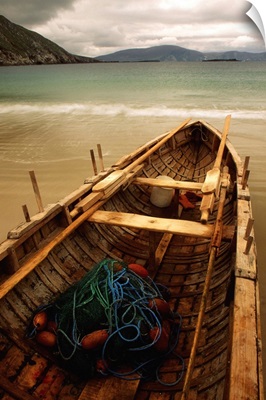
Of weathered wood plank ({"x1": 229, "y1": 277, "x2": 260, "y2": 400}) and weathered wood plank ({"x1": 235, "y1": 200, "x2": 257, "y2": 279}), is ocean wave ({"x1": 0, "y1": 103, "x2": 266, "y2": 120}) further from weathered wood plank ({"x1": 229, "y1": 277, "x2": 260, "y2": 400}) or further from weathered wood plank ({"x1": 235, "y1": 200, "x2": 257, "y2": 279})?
weathered wood plank ({"x1": 229, "y1": 277, "x2": 260, "y2": 400})

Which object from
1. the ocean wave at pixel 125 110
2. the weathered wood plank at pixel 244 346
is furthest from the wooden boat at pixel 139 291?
the ocean wave at pixel 125 110

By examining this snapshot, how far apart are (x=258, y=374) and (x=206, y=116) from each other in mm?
19754

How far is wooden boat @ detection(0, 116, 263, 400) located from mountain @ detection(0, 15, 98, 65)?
147 metres

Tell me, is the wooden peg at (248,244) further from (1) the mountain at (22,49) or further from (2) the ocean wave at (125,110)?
(1) the mountain at (22,49)

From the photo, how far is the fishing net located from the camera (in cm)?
280

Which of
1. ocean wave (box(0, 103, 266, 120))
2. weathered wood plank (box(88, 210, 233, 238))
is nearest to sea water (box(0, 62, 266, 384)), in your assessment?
ocean wave (box(0, 103, 266, 120))

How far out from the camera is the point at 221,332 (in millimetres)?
2920

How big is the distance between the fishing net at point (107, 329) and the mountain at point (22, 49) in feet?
487

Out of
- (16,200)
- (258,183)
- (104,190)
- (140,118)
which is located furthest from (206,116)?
(104,190)

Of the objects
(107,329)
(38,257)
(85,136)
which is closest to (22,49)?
(85,136)

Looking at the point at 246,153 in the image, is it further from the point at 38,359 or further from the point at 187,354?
the point at 38,359

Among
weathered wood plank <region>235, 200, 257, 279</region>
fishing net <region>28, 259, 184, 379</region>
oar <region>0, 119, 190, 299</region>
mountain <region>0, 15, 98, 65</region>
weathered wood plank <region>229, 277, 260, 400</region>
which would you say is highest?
mountain <region>0, 15, 98, 65</region>

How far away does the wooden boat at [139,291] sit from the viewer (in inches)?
96.1

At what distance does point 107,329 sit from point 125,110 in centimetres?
2120
